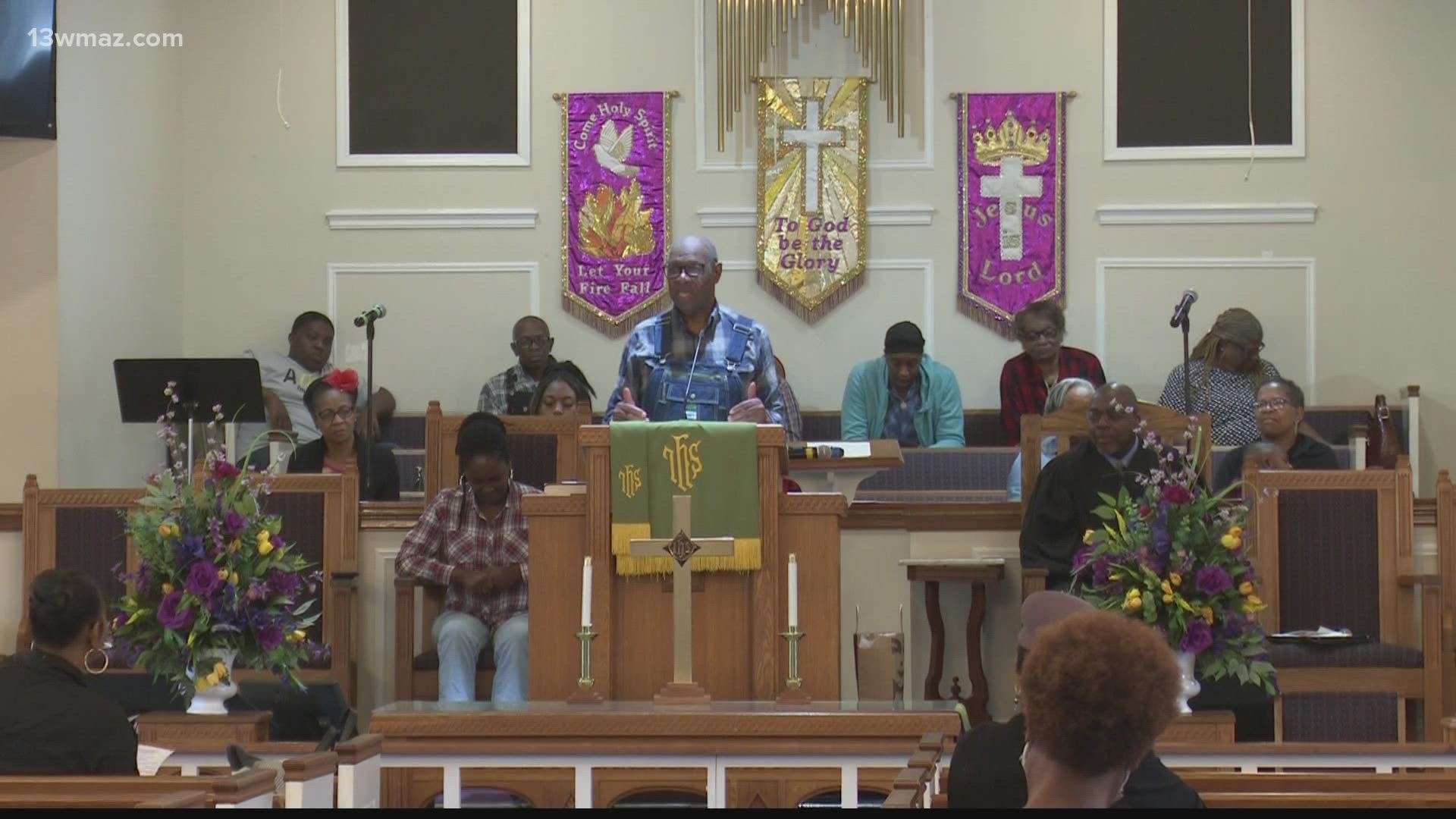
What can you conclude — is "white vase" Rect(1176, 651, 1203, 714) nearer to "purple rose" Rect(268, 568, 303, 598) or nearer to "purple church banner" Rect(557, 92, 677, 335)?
"purple rose" Rect(268, 568, 303, 598)

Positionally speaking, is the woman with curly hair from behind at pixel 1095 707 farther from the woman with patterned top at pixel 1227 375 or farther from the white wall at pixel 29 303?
the white wall at pixel 29 303

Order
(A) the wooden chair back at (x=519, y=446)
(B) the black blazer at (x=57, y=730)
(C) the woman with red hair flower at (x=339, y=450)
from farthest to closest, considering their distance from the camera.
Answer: (C) the woman with red hair flower at (x=339, y=450) → (A) the wooden chair back at (x=519, y=446) → (B) the black blazer at (x=57, y=730)

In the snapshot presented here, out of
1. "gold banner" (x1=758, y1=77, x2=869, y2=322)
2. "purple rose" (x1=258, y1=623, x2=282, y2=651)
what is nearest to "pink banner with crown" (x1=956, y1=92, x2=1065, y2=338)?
"gold banner" (x1=758, y1=77, x2=869, y2=322)

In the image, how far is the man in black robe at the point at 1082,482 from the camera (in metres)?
7.73

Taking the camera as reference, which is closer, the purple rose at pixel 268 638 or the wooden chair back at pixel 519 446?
the purple rose at pixel 268 638

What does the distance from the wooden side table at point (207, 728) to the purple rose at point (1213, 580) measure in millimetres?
3146

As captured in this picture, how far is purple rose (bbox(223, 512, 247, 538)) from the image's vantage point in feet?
23.6

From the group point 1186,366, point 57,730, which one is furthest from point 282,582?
point 1186,366

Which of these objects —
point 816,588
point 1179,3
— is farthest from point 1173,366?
point 816,588

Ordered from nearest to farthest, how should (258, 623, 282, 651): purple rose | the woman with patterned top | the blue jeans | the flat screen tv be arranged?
(258, 623, 282, 651): purple rose → the blue jeans → the flat screen tv → the woman with patterned top

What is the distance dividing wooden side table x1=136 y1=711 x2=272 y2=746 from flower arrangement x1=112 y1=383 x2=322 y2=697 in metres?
0.27

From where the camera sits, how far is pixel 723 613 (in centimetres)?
608

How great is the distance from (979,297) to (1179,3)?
80.0 inches

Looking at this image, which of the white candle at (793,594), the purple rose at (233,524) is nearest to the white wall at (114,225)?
the purple rose at (233,524)
